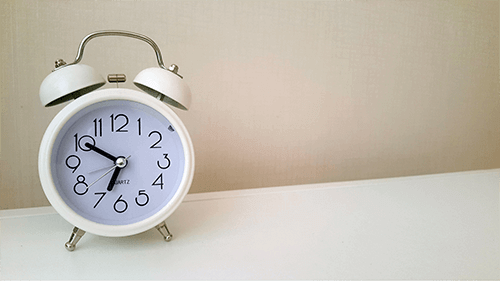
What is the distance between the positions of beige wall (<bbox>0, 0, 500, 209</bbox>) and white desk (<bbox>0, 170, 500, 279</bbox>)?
0.16 metres

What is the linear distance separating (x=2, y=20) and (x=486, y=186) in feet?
4.24

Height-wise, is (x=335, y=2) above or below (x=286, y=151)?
above

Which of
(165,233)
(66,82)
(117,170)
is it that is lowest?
(165,233)

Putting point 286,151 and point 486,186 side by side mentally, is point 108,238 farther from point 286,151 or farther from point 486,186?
point 486,186

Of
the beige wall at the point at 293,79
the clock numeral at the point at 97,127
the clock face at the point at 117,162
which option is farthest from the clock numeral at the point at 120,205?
the beige wall at the point at 293,79

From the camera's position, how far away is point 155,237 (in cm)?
69

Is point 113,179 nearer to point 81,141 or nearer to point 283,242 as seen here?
point 81,141

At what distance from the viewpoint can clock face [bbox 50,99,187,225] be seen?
24.6 inches

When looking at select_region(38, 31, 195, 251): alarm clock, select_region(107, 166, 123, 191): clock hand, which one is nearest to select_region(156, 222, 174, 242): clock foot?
select_region(38, 31, 195, 251): alarm clock

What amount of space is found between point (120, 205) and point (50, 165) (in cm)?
13

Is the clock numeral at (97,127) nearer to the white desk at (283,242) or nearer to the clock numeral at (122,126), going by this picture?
the clock numeral at (122,126)

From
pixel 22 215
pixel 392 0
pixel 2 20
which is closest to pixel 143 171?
pixel 22 215

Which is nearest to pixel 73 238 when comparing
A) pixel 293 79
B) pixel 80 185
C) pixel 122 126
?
pixel 80 185

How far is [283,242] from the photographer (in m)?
0.67
